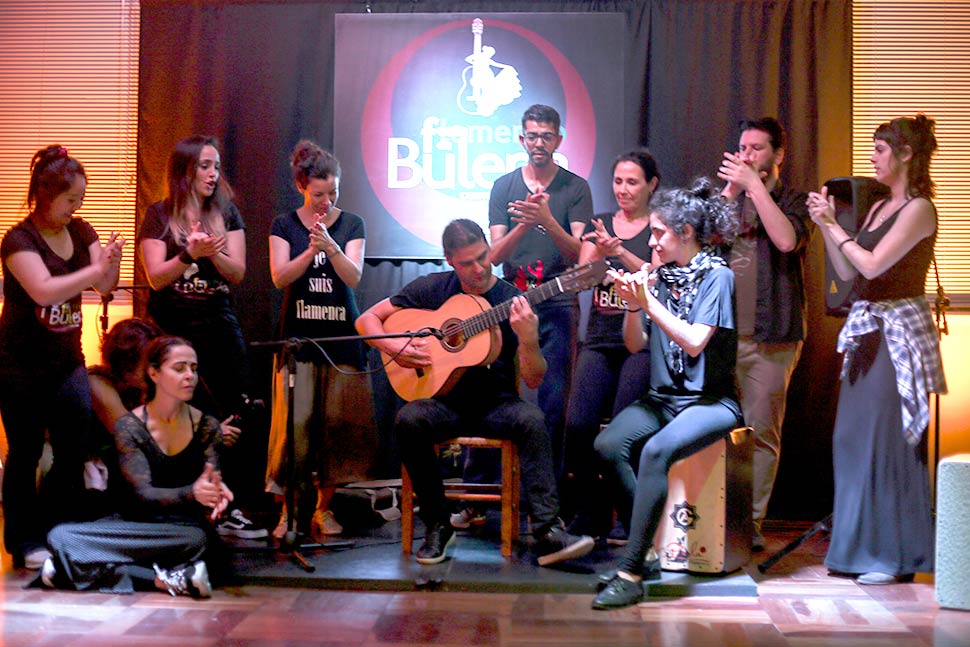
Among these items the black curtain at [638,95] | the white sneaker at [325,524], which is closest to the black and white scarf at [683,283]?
the black curtain at [638,95]

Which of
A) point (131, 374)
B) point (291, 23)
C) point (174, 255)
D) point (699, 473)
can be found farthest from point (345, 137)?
point (699, 473)

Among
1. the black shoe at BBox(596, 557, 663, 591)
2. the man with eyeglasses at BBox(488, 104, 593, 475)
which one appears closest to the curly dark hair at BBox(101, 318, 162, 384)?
the man with eyeglasses at BBox(488, 104, 593, 475)

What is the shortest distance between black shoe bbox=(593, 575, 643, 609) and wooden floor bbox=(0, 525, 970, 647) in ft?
0.12

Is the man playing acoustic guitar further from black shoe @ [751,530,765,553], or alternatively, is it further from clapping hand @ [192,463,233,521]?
black shoe @ [751,530,765,553]

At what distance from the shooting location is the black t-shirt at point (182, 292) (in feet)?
15.0

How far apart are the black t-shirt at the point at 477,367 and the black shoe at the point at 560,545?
596mm

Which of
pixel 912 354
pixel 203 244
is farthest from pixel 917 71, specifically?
pixel 203 244

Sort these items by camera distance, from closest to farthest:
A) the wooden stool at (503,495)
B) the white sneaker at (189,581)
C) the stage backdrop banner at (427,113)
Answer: the white sneaker at (189,581) < the wooden stool at (503,495) < the stage backdrop banner at (427,113)

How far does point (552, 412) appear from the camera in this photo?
4.80 m

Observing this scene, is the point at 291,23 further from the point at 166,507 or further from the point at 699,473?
the point at 699,473

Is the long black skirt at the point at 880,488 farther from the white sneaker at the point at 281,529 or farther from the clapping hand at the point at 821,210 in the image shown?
the white sneaker at the point at 281,529

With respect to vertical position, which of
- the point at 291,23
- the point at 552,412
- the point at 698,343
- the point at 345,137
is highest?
the point at 291,23

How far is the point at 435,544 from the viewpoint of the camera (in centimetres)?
420

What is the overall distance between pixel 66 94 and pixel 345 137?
1782 millimetres
